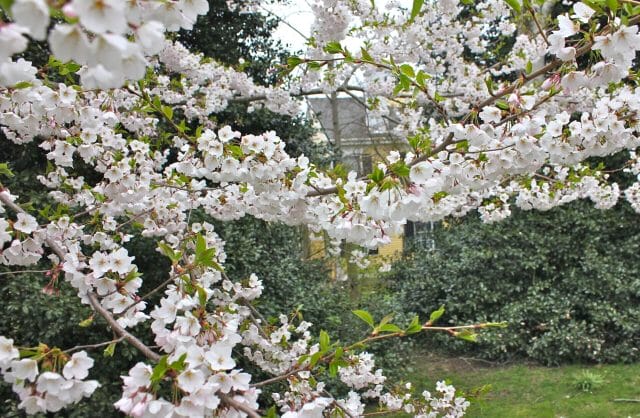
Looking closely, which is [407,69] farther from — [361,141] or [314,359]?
[361,141]

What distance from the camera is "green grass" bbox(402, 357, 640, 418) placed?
4.45m

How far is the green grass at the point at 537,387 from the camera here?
445 centimetres

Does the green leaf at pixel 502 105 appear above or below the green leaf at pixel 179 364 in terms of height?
above

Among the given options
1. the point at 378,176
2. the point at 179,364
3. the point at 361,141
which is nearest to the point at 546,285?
the point at 378,176

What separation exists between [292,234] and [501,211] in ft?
7.34

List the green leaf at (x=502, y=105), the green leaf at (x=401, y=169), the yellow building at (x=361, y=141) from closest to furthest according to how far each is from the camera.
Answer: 1. the green leaf at (x=401, y=169)
2. the green leaf at (x=502, y=105)
3. the yellow building at (x=361, y=141)

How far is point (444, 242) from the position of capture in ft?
25.0

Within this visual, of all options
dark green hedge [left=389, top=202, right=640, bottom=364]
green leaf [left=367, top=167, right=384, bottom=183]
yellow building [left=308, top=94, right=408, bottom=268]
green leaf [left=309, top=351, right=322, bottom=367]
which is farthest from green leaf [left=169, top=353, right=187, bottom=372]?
yellow building [left=308, top=94, right=408, bottom=268]

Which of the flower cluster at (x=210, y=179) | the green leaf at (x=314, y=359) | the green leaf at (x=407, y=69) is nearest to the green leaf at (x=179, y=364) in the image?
the flower cluster at (x=210, y=179)

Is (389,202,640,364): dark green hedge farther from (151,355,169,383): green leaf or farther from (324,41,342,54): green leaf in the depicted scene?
(151,355,169,383): green leaf

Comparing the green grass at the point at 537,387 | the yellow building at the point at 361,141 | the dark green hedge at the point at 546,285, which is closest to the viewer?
the green grass at the point at 537,387

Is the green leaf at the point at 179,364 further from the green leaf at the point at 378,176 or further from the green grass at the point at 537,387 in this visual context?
the green grass at the point at 537,387

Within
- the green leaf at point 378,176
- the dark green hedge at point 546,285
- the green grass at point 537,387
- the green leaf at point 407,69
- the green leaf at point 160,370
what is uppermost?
the green leaf at point 407,69

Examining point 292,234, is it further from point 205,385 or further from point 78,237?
point 205,385
